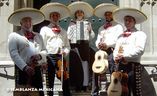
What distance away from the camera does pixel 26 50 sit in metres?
10.0

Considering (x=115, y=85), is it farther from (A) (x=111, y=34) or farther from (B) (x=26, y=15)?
(B) (x=26, y=15)

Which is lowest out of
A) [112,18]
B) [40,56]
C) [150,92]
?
[150,92]

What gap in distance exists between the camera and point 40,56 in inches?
396

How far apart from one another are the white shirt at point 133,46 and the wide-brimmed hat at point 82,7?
1427 millimetres

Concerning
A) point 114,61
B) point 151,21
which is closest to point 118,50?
point 114,61

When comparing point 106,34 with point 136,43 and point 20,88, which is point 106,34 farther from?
point 20,88

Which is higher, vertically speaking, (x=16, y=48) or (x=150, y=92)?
(x=16, y=48)

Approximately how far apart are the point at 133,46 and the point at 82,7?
70.7 inches

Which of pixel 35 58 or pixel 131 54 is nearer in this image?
pixel 35 58

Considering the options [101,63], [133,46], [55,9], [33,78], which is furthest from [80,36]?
[33,78]

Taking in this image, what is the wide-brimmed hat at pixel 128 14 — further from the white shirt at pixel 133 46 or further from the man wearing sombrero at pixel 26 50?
the man wearing sombrero at pixel 26 50

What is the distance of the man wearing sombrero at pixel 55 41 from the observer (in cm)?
1063

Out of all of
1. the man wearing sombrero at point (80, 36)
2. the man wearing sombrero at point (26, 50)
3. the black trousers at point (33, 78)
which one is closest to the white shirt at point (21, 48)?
the man wearing sombrero at point (26, 50)

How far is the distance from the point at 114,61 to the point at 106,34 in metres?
0.80
